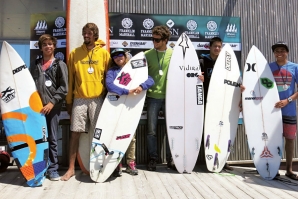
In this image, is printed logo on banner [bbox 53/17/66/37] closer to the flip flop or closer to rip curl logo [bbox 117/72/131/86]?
rip curl logo [bbox 117/72/131/86]

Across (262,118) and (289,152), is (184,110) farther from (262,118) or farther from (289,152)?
(289,152)

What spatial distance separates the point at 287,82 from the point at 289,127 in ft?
1.85

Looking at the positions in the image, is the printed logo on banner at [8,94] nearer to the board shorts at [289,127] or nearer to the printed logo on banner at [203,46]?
the printed logo on banner at [203,46]

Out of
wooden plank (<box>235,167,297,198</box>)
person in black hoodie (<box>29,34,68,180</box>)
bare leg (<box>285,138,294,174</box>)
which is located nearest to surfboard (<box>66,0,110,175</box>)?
person in black hoodie (<box>29,34,68,180</box>)

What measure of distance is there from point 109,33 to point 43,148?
1832 millimetres

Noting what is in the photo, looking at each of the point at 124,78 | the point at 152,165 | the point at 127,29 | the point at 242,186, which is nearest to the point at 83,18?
the point at 127,29

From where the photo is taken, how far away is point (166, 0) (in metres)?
3.95

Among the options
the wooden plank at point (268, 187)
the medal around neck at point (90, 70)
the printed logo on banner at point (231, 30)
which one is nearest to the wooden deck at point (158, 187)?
the wooden plank at point (268, 187)

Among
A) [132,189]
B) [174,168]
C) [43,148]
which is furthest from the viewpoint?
[174,168]

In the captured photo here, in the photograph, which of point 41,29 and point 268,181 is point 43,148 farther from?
point 268,181

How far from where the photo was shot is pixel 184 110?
10.9 ft

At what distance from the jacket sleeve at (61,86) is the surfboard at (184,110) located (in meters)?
1.24

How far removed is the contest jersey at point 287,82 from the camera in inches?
125

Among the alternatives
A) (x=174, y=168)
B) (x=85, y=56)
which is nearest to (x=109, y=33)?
(x=85, y=56)
